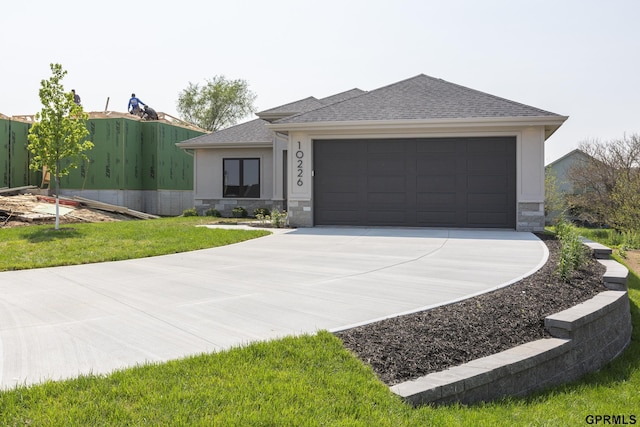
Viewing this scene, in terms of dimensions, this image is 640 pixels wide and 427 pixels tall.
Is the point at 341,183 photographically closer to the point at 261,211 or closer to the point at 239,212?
the point at 261,211

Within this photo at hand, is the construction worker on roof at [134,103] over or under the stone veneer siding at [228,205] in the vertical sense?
over

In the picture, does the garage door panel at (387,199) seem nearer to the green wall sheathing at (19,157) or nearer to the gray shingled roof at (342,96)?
the gray shingled roof at (342,96)

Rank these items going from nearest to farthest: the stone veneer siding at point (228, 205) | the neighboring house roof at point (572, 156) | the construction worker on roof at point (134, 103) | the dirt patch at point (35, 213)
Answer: the dirt patch at point (35, 213), the stone veneer siding at point (228, 205), the construction worker on roof at point (134, 103), the neighboring house roof at point (572, 156)

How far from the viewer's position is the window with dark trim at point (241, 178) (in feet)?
64.4

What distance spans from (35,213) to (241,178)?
766cm

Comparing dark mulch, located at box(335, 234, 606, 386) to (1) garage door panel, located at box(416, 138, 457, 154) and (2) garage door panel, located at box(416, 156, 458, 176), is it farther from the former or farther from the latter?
(1) garage door panel, located at box(416, 138, 457, 154)

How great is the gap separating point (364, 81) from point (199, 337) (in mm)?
21040

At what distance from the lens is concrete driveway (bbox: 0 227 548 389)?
12.4 feet

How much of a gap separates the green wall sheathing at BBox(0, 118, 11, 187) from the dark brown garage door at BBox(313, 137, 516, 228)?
48.0ft

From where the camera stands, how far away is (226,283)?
20.6 ft

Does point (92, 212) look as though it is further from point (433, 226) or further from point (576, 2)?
point (576, 2)

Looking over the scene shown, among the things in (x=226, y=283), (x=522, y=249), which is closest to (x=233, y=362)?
(x=226, y=283)

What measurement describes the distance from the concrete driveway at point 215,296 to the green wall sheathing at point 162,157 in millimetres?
14728

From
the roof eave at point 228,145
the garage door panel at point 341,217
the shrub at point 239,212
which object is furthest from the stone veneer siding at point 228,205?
the garage door panel at point 341,217
